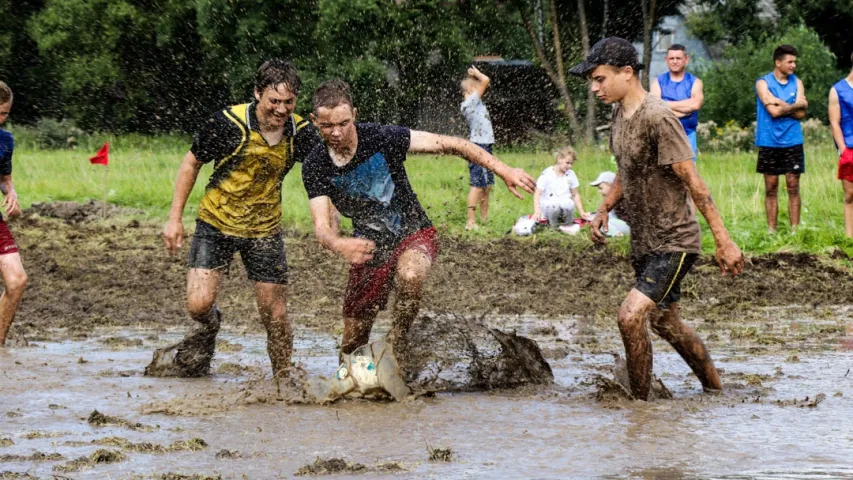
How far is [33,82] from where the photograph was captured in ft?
143

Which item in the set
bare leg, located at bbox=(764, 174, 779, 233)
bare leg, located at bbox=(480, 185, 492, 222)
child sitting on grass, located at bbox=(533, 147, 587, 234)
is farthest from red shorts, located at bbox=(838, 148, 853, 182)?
bare leg, located at bbox=(480, 185, 492, 222)

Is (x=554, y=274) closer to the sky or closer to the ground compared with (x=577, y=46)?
closer to the ground

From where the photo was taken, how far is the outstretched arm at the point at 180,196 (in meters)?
7.41

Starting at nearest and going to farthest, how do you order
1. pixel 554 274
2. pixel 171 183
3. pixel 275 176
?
pixel 275 176, pixel 554 274, pixel 171 183

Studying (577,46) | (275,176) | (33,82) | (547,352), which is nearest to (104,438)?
(275,176)

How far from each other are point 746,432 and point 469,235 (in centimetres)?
846

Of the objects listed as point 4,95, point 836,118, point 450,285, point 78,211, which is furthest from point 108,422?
point 78,211

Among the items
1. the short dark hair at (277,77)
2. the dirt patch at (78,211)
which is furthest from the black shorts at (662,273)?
the dirt patch at (78,211)

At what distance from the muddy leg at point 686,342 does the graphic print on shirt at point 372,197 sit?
5.00 ft

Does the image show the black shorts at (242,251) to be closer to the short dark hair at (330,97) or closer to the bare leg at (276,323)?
the bare leg at (276,323)

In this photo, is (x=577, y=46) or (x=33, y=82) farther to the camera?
(x=33, y=82)

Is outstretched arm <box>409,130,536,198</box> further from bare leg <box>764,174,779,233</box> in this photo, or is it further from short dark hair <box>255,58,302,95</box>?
bare leg <box>764,174,779,233</box>

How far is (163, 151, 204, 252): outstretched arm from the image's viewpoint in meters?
7.41

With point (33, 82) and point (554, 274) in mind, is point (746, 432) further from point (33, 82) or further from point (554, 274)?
point (33, 82)
